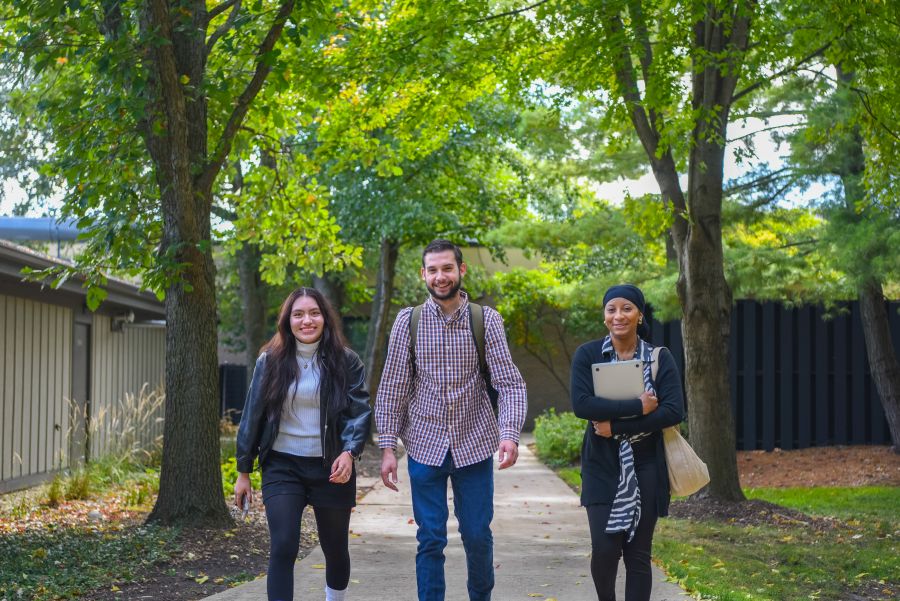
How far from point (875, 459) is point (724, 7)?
10.1 meters

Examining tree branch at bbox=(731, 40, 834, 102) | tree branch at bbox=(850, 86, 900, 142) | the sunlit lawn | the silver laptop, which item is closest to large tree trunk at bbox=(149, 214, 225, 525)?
the sunlit lawn

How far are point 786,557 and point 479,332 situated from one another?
4475 mm

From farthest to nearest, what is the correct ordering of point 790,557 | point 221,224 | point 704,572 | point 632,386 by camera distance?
point 221,224
point 790,557
point 704,572
point 632,386

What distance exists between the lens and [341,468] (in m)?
5.28

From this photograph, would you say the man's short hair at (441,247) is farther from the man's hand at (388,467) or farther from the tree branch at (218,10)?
the tree branch at (218,10)

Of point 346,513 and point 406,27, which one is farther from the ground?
point 406,27

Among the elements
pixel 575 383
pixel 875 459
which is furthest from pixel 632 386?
pixel 875 459

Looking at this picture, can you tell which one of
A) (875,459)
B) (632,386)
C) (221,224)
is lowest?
(875,459)

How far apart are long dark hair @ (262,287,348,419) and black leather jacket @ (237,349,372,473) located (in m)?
0.03

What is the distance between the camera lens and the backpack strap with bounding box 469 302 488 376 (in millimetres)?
5418

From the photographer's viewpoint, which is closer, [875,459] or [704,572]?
[704,572]

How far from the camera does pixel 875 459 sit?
17.1m

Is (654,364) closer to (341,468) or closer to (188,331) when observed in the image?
(341,468)

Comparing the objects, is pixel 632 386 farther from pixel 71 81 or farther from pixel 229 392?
pixel 229 392
